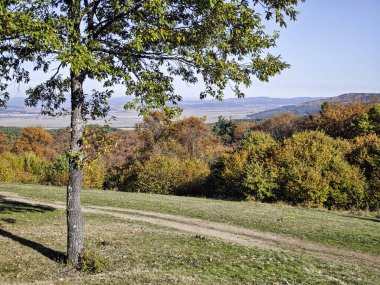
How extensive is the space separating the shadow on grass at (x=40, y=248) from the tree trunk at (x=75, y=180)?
2.64 feet

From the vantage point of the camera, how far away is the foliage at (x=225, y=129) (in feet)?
357

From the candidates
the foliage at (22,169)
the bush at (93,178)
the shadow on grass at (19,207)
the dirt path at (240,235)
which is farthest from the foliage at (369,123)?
the shadow on grass at (19,207)

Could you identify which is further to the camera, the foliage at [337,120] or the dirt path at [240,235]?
the foliage at [337,120]

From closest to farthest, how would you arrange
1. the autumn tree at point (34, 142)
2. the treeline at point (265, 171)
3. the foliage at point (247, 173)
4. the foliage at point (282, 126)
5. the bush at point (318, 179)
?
1. the bush at point (318, 179)
2. the treeline at point (265, 171)
3. the foliage at point (247, 173)
4. the autumn tree at point (34, 142)
5. the foliage at point (282, 126)

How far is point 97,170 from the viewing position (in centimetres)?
5784

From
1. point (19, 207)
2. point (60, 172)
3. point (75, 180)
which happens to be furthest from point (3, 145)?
point (75, 180)

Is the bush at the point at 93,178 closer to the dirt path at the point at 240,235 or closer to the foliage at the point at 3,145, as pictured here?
the dirt path at the point at 240,235

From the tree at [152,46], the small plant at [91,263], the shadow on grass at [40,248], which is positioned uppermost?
the tree at [152,46]

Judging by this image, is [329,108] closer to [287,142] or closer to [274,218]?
[287,142]

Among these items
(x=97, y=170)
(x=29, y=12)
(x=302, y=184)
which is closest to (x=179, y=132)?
(x=97, y=170)

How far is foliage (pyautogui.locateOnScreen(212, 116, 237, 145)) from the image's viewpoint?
108875 mm

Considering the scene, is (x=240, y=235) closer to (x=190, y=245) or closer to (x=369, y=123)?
(x=190, y=245)

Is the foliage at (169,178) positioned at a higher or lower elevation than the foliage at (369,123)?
lower

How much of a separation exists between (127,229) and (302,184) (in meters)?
24.8
